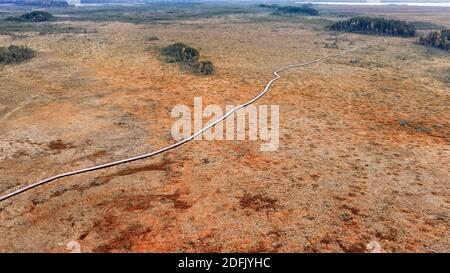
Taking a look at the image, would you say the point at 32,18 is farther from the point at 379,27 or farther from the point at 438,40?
the point at 438,40

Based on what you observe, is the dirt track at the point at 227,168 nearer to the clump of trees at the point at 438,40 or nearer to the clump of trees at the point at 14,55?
the clump of trees at the point at 14,55

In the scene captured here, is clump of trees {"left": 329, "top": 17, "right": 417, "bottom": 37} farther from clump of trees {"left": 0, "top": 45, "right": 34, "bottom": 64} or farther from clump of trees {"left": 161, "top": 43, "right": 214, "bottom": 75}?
clump of trees {"left": 0, "top": 45, "right": 34, "bottom": 64}

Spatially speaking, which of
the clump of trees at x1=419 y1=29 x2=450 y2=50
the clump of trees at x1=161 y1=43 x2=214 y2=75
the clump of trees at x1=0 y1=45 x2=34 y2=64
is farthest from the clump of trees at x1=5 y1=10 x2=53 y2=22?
the clump of trees at x1=419 y1=29 x2=450 y2=50

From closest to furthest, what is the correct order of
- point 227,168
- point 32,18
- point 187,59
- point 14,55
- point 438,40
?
1. point 227,168
2. point 14,55
3. point 187,59
4. point 438,40
5. point 32,18

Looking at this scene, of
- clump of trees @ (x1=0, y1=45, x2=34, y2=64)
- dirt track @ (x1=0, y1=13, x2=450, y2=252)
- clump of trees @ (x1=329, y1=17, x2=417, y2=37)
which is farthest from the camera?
clump of trees @ (x1=329, y1=17, x2=417, y2=37)

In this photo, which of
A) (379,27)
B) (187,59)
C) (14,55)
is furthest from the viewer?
(379,27)

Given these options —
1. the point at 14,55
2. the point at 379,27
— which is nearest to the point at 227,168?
the point at 14,55

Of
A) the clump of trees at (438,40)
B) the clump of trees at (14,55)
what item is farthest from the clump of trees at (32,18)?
the clump of trees at (438,40)
